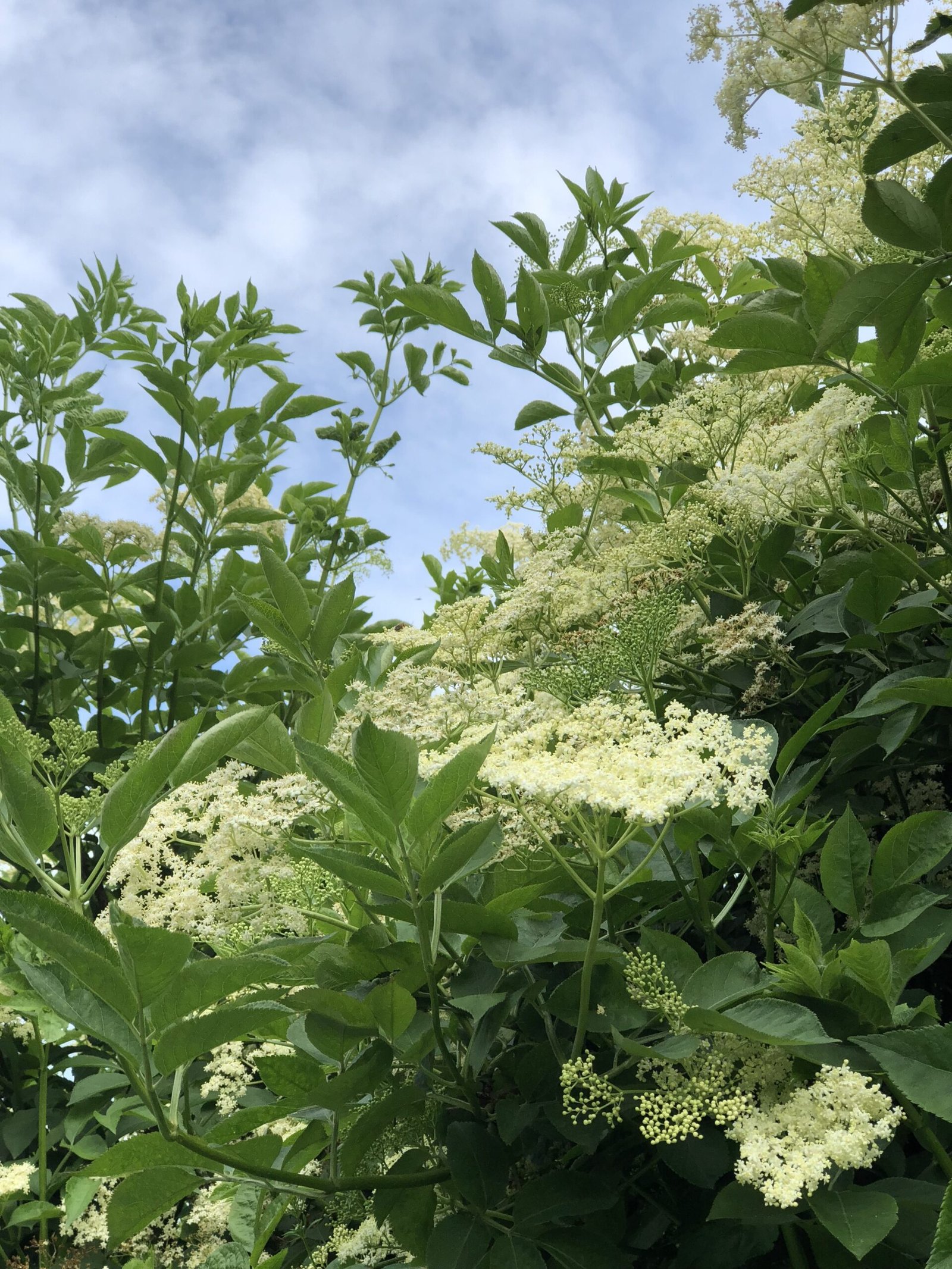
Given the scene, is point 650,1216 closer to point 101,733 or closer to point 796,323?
point 796,323

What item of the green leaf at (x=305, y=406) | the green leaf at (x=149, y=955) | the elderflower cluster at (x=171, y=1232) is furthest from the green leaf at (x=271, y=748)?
the green leaf at (x=305, y=406)

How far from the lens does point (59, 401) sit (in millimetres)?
2633

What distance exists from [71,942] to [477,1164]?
1.46ft

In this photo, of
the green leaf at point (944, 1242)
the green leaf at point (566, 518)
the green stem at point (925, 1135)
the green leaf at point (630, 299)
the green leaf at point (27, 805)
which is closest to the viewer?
the green leaf at point (944, 1242)

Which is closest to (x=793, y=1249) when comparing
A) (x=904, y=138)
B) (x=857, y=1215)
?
(x=857, y=1215)

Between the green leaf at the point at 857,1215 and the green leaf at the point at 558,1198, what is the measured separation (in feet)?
0.67

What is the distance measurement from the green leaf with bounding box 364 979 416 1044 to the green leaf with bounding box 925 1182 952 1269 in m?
0.44

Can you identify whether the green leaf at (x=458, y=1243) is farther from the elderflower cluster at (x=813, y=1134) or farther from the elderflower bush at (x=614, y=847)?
the elderflower cluster at (x=813, y=1134)

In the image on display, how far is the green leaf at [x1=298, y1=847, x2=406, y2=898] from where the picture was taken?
0.90m

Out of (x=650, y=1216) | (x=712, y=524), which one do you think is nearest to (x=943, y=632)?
(x=712, y=524)

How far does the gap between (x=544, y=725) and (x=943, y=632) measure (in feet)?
1.77

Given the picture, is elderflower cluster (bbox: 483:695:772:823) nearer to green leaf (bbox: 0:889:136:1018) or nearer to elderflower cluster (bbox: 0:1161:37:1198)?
green leaf (bbox: 0:889:136:1018)

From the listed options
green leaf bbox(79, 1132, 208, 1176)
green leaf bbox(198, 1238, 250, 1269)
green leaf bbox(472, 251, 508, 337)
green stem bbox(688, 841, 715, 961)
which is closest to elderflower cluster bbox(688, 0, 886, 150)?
green leaf bbox(472, 251, 508, 337)

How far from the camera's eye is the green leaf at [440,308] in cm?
155
